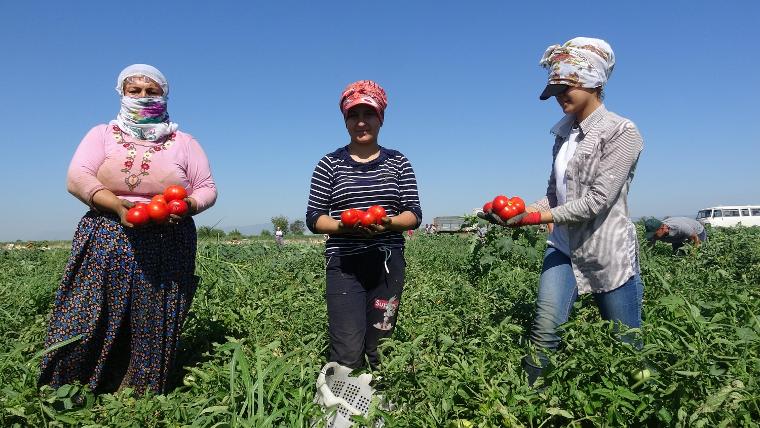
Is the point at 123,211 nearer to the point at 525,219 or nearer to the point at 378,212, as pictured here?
the point at 378,212

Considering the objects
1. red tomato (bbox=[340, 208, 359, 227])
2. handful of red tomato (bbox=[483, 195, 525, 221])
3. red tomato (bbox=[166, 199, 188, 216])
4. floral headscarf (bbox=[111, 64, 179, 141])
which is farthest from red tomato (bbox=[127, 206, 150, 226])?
handful of red tomato (bbox=[483, 195, 525, 221])

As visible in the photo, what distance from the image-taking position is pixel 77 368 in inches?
113

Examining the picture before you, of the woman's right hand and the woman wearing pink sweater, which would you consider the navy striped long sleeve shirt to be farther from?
the woman's right hand

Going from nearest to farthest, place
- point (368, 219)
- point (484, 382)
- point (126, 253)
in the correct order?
point (484, 382) < point (368, 219) < point (126, 253)

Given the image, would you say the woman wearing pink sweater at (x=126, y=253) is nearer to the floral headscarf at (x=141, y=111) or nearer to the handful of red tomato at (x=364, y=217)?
the floral headscarf at (x=141, y=111)

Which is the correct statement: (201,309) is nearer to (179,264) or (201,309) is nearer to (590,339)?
(179,264)

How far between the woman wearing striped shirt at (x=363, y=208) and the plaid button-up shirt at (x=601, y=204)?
2.57 ft

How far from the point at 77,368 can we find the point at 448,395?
203cm

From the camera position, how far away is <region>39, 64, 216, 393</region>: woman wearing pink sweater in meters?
2.79

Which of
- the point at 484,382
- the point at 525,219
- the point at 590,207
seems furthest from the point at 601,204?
the point at 484,382

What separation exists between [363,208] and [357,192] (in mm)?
88

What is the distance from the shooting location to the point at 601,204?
7.88ft

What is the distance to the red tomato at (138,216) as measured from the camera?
2664mm

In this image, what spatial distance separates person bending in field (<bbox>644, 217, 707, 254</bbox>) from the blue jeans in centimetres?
561
